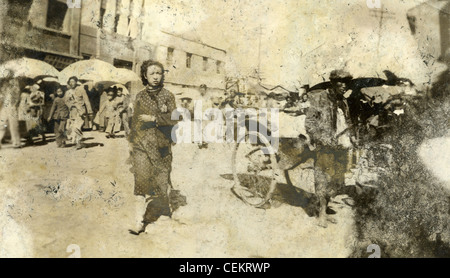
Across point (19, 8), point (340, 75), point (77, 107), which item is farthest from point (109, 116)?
point (340, 75)

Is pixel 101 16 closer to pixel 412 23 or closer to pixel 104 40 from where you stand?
pixel 104 40

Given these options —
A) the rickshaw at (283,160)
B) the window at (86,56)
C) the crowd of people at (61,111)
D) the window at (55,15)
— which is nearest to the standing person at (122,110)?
the crowd of people at (61,111)

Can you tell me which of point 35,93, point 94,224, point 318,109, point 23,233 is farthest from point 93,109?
point 318,109

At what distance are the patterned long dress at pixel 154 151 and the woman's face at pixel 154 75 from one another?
0.22ft

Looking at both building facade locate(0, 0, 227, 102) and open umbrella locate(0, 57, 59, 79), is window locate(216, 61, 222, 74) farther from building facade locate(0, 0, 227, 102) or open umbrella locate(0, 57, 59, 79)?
open umbrella locate(0, 57, 59, 79)

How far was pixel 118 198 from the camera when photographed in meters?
2.95

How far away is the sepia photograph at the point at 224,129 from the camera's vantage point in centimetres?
294

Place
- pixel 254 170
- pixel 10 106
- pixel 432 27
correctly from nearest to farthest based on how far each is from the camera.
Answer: pixel 10 106 < pixel 254 170 < pixel 432 27

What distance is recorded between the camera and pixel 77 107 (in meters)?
2.95

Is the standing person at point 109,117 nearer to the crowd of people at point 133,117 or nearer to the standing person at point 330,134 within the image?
the crowd of people at point 133,117

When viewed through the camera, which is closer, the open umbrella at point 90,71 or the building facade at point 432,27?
the open umbrella at point 90,71

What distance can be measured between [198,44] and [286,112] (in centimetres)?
97

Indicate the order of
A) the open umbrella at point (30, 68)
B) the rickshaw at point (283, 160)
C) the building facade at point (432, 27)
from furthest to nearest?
the building facade at point (432, 27) → the rickshaw at point (283, 160) → the open umbrella at point (30, 68)

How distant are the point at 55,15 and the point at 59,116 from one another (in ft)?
2.84
